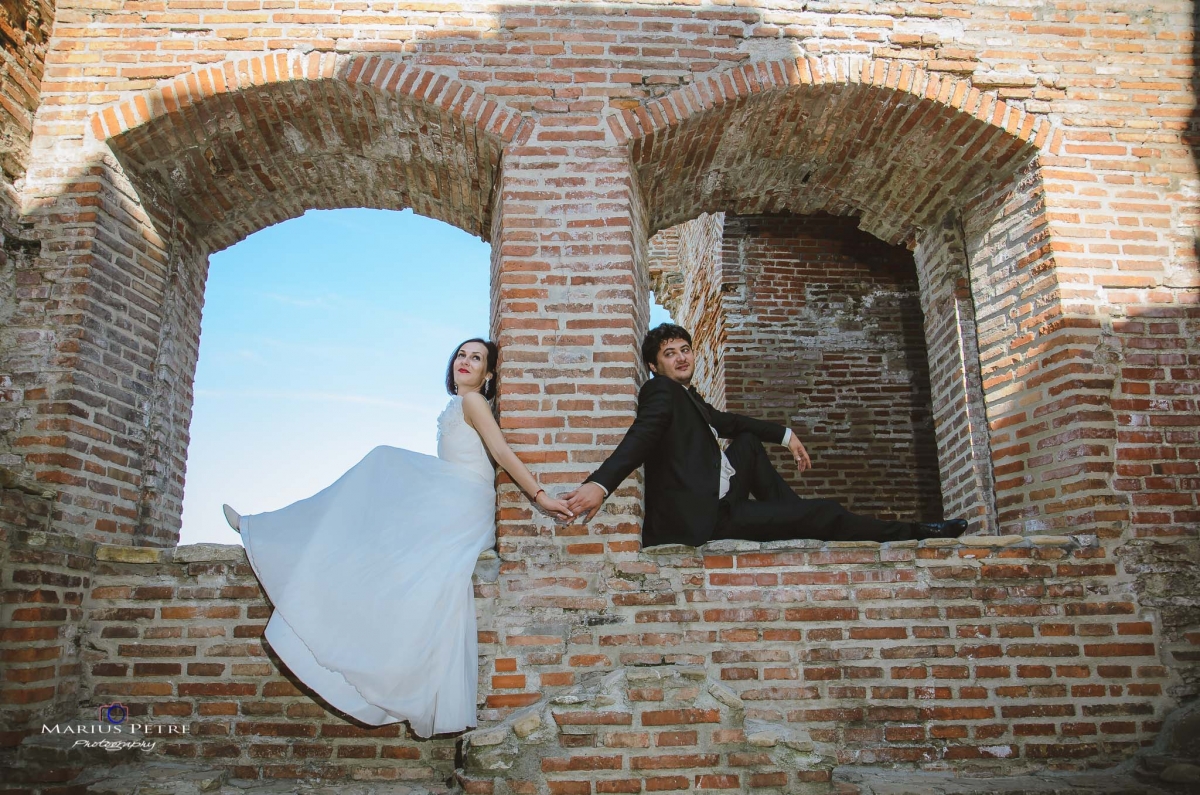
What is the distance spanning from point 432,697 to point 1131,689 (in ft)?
10.5

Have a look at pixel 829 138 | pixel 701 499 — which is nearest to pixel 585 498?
pixel 701 499

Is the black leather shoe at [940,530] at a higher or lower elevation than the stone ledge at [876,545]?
higher

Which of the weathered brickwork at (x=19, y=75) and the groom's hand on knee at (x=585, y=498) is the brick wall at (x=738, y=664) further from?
the weathered brickwork at (x=19, y=75)

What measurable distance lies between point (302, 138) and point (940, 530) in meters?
4.08

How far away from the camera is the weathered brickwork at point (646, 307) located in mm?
3744

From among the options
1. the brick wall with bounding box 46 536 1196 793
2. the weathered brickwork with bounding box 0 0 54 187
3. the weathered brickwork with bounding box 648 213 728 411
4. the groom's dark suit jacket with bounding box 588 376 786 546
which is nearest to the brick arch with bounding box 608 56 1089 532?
the brick wall with bounding box 46 536 1196 793

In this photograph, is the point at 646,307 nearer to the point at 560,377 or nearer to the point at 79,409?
the point at 560,377

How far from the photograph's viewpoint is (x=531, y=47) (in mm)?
4469

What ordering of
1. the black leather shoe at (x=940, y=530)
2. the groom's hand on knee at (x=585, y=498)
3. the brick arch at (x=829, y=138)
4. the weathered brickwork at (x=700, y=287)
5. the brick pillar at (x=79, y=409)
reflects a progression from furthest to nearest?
the weathered brickwork at (x=700, y=287) → the brick arch at (x=829, y=138) → the black leather shoe at (x=940, y=530) → the groom's hand on knee at (x=585, y=498) → the brick pillar at (x=79, y=409)

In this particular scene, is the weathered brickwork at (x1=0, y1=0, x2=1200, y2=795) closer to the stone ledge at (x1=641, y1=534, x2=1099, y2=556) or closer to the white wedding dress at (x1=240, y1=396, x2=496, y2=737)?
the stone ledge at (x1=641, y1=534, x2=1099, y2=556)

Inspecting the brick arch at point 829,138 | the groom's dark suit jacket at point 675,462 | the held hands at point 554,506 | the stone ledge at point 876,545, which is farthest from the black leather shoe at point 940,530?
the brick arch at point 829,138

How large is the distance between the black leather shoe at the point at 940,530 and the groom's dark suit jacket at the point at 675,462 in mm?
1042

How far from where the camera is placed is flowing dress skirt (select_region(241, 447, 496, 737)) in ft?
11.2

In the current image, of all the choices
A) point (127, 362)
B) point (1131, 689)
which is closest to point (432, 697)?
point (127, 362)
